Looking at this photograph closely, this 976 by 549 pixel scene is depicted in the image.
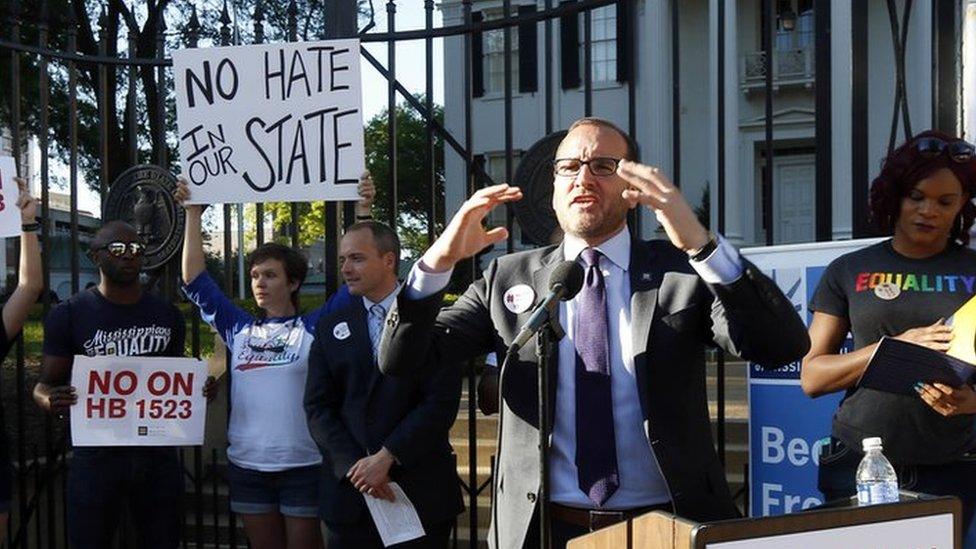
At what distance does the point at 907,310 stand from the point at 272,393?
2.55 metres

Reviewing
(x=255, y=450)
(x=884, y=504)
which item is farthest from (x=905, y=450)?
(x=255, y=450)

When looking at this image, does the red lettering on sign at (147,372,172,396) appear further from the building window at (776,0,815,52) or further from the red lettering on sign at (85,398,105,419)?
the building window at (776,0,815,52)

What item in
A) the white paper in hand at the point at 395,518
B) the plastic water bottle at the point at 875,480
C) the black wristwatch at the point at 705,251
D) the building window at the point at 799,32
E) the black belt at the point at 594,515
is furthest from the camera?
the building window at the point at 799,32

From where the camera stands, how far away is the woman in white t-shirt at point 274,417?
4.33m

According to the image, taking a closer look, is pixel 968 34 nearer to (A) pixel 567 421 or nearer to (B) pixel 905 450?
(B) pixel 905 450

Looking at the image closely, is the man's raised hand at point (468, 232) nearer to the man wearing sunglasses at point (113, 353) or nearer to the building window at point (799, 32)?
the man wearing sunglasses at point (113, 353)

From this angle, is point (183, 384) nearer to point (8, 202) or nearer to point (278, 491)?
point (278, 491)

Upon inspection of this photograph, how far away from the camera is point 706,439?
2803mm

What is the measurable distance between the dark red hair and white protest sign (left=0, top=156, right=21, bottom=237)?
11.7ft

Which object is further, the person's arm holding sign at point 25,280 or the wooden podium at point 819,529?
the person's arm holding sign at point 25,280

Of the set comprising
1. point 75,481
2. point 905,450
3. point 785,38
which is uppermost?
point 785,38

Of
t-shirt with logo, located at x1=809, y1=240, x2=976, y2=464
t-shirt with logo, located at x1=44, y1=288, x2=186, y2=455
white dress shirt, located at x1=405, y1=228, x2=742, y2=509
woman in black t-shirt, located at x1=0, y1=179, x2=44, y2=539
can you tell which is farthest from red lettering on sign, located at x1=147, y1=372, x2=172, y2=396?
t-shirt with logo, located at x1=809, y1=240, x2=976, y2=464

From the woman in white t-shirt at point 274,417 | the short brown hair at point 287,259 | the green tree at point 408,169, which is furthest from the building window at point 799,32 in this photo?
the woman in white t-shirt at point 274,417

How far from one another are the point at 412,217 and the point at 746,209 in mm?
11242
